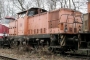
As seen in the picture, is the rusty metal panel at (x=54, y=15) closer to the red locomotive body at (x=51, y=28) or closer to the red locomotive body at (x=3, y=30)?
the red locomotive body at (x=51, y=28)

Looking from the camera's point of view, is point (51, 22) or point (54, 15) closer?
point (54, 15)

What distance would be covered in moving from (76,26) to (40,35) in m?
2.78

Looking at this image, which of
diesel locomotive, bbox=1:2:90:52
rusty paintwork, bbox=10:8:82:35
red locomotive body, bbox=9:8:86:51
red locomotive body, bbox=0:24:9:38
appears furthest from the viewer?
red locomotive body, bbox=0:24:9:38

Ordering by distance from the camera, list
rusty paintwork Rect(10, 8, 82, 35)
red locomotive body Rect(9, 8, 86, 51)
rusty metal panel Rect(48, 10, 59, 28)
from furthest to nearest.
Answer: rusty metal panel Rect(48, 10, 59, 28) → rusty paintwork Rect(10, 8, 82, 35) → red locomotive body Rect(9, 8, 86, 51)

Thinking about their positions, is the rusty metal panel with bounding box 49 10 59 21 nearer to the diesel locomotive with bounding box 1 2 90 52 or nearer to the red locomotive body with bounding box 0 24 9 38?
the diesel locomotive with bounding box 1 2 90 52

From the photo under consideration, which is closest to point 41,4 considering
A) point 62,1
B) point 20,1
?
point 20,1

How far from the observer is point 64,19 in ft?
42.4

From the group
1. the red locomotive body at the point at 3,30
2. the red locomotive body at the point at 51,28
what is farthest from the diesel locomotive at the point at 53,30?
the red locomotive body at the point at 3,30

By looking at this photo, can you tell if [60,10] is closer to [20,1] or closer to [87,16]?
[87,16]

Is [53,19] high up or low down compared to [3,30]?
up

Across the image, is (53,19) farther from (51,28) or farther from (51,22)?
(51,28)

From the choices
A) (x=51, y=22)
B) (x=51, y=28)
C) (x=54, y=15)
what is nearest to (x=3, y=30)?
(x=51, y=22)

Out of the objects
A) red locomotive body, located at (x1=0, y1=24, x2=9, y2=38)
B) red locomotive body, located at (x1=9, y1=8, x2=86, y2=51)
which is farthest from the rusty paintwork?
red locomotive body, located at (x1=0, y1=24, x2=9, y2=38)

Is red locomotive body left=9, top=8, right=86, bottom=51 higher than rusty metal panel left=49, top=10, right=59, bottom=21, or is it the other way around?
rusty metal panel left=49, top=10, right=59, bottom=21
